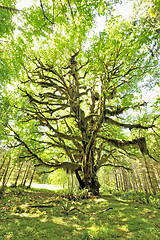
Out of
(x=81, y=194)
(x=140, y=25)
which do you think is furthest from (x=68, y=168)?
(x=140, y=25)

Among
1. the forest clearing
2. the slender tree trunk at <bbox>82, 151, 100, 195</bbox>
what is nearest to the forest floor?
the forest clearing

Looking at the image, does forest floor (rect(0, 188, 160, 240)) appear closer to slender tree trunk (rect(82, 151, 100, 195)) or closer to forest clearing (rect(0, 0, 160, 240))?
forest clearing (rect(0, 0, 160, 240))

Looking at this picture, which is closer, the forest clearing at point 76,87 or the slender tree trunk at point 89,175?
the forest clearing at point 76,87

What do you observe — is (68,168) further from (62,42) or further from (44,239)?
(62,42)

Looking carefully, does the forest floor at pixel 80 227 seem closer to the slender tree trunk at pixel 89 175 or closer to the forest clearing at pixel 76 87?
the forest clearing at pixel 76 87

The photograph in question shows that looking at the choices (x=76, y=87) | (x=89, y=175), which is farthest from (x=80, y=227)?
(x=76, y=87)

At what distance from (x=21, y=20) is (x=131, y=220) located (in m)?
9.63

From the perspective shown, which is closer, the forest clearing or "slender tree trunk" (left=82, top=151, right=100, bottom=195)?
the forest clearing

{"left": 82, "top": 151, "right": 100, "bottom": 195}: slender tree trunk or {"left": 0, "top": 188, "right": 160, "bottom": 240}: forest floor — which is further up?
{"left": 82, "top": 151, "right": 100, "bottom": 195}: slender tree trunk

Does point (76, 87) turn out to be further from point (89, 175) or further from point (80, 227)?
point (80, 227)

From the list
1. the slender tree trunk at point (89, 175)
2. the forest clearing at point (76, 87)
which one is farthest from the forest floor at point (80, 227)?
the slender tree trunk at point (89, 175)

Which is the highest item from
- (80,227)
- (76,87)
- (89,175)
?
(76,87)

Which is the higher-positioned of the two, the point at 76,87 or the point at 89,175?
the point at 76,87

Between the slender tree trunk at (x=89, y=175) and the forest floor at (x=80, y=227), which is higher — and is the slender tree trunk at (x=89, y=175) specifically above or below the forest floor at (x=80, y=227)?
above
